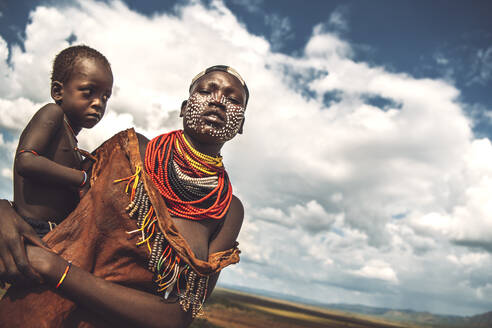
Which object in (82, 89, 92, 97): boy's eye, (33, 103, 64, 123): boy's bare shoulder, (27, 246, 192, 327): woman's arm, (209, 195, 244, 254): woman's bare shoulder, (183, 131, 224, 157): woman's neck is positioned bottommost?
(27, 246, 192, 327): woman's arm

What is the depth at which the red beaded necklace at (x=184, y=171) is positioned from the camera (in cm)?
298

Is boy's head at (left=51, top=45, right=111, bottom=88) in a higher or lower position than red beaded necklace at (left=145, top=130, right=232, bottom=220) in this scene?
higher

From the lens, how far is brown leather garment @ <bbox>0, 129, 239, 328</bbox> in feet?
8.22

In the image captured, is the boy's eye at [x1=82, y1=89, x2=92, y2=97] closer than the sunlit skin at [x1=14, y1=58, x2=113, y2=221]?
No

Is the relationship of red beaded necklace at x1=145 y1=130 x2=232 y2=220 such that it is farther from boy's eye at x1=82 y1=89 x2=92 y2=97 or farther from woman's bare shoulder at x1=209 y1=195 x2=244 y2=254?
boy's eye at x1=82 y1=89 x2=92 y2=97

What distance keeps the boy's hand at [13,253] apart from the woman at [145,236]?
11 mm

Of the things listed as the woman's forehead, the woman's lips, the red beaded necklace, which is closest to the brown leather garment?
the red beaded necklace

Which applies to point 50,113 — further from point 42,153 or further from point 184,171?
point 184,171

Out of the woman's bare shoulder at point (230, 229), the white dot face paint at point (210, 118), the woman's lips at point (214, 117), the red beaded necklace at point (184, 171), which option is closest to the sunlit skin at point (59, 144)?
the red beaded necklace at point (184, 171)

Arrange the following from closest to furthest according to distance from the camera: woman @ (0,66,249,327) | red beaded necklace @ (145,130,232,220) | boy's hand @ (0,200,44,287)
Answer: boy's hand @ (0,200,44,287)
woman @ (0,66,249,327)
red beaded necklace @ (145,130,232,220)

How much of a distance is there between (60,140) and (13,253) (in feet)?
2.80

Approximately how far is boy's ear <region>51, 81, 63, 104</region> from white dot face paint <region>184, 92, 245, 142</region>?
38.9 inches

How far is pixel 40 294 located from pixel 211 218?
130 cm

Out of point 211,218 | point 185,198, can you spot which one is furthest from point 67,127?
point 211,218
